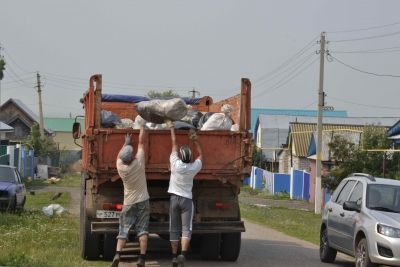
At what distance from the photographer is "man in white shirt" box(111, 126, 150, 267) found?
1127cm

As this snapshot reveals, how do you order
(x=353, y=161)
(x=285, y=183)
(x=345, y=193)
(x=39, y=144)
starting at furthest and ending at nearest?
(x=39, y=144) < (x=285, y=183) < (x=353, y=161) < (x=345, y=193)

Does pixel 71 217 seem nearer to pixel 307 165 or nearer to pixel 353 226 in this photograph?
pixel 353 226

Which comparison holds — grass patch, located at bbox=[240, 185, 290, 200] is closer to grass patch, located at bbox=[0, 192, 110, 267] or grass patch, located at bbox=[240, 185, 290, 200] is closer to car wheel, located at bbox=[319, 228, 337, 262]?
grass patch, located at bbox=[0, 192, 110, 267]

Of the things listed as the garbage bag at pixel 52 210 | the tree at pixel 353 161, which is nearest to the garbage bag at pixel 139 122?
the garbage bag at pixel 52 210

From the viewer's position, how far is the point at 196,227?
12367mm

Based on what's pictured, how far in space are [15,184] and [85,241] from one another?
30.6 ft

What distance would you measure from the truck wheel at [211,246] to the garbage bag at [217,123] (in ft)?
6.53

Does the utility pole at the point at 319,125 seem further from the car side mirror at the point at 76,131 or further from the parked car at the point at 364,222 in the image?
the car side mirror at the point at 76,131

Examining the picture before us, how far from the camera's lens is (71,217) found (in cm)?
2127

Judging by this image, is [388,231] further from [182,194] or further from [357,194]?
[182,194]

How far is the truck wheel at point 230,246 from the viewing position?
1317cm

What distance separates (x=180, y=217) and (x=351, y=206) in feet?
9.21

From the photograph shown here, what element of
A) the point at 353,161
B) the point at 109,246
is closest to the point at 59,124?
the point at 353,161

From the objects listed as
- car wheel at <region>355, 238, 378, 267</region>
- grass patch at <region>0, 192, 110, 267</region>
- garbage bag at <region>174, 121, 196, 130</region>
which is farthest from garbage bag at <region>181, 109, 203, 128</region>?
car wheel at <region>355, 238, 378, 267</region>
